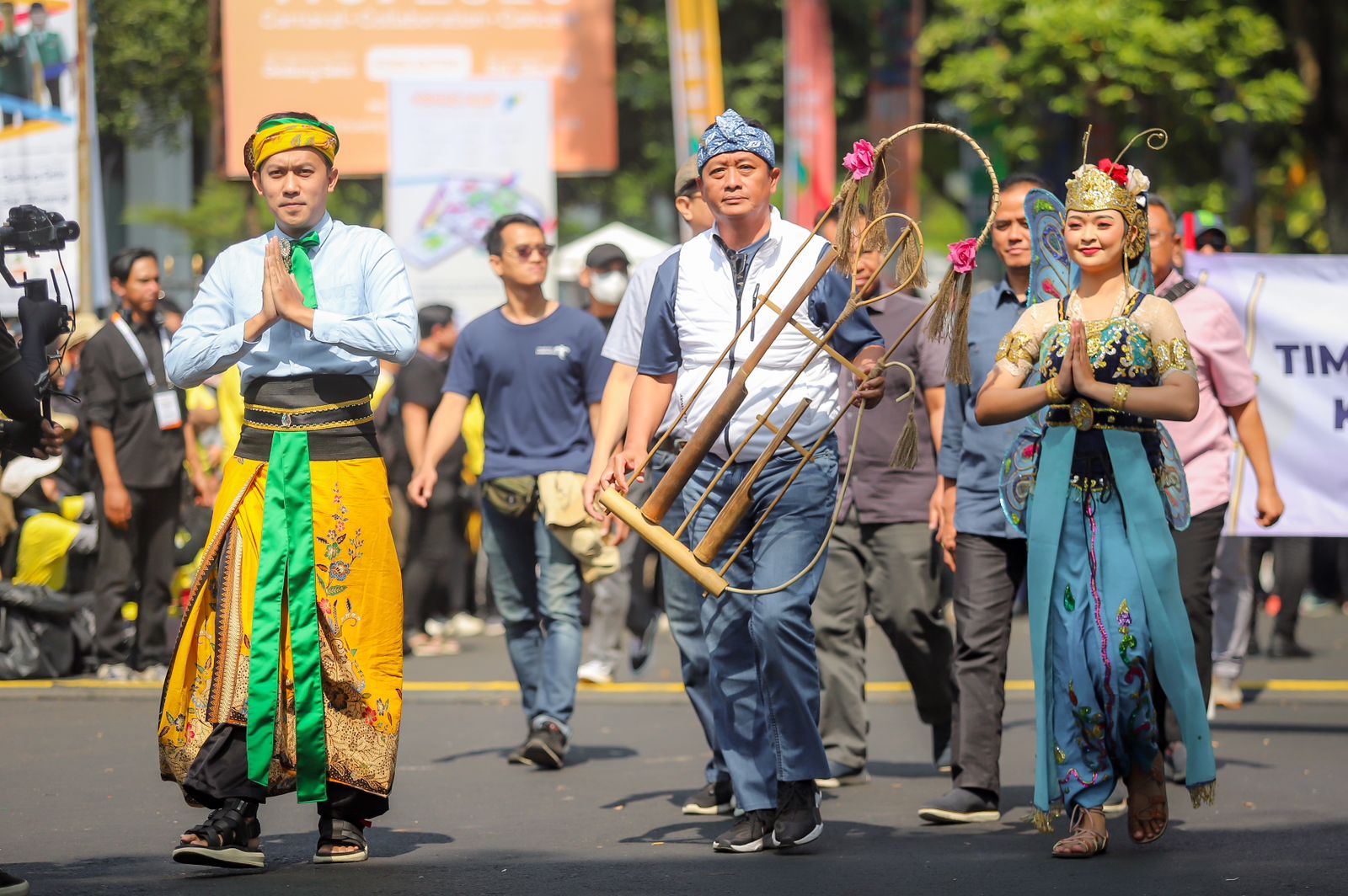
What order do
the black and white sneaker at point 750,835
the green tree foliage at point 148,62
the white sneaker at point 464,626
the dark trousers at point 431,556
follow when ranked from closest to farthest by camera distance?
the black and white sneaker at point 750,835 < the dark trousers at point 431,556 < the white sneaker at point 464,626 < the green tree foliage at point 148,62

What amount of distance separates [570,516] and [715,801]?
152 cm

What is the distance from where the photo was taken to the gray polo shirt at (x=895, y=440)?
8016 millimetres

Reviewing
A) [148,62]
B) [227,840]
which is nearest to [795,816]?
[227,840]

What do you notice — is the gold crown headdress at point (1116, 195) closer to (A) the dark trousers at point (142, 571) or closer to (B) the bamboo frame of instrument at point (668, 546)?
(B) the bamboo frame of instrument at point (668, 546)

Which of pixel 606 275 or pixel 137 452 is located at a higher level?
pixel 606 275

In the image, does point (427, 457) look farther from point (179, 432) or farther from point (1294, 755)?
point (1294, 755)

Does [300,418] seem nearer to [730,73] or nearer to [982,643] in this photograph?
[982,643]

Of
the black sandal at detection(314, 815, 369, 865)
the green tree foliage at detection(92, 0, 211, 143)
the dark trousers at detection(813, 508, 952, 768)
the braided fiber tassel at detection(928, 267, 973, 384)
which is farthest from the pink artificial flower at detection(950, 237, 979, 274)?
the green tree foliage at detection(92, 0, 211, 143)

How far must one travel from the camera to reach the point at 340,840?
6227mm

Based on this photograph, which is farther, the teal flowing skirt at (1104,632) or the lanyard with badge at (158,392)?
the lanyard with badge at (158,392)

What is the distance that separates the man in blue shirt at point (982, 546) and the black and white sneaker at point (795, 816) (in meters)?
0.67

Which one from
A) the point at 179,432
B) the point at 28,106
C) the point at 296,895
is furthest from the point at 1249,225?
the point at 296,895

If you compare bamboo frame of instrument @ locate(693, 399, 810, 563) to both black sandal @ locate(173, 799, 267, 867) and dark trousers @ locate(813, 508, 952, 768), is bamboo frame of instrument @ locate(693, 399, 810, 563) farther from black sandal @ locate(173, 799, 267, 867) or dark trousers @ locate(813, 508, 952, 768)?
dark trousers @ locate(813, 508, 952, 768)

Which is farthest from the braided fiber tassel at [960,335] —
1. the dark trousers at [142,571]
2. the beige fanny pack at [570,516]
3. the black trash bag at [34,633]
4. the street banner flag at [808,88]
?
the street banner flag at [808,88]
